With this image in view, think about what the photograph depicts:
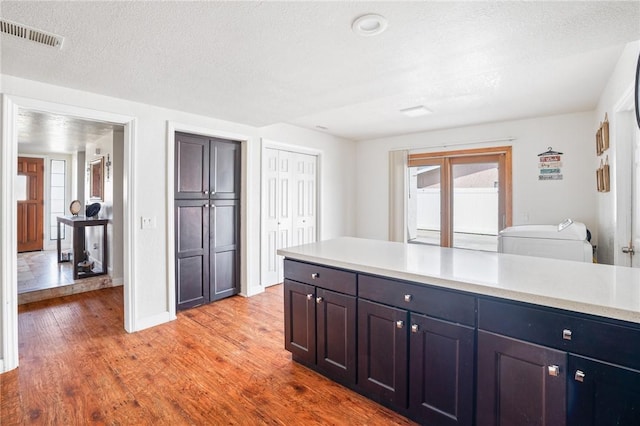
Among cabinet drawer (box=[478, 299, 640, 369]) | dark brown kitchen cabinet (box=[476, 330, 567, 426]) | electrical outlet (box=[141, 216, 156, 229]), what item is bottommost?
dark brown kitchen cabinet (box=[476, 330, 567, 426])

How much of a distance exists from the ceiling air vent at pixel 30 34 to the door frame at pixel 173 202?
4.85ft

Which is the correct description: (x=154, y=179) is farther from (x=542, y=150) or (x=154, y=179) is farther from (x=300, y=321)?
A: (x=542, y=150)

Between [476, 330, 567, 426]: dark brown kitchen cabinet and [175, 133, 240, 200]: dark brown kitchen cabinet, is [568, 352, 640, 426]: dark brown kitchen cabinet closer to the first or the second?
[476, 330, 567, 426]: dark brown kitchen cabinet

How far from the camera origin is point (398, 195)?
5.59 metres

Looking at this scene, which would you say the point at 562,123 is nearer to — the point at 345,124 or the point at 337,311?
the point at 345,124

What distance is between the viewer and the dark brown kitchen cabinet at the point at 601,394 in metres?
1.21

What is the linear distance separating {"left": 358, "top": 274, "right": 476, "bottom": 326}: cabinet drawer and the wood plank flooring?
0.72 metres

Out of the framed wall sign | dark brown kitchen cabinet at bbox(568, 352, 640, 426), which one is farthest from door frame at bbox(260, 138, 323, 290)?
dark brown kitchen cabinet at bbox(568, 352, 640, 426)

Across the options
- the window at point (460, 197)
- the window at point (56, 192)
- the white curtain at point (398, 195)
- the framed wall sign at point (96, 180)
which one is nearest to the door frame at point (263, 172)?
the white curtain at point (398, 195)

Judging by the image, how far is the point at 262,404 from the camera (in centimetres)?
204

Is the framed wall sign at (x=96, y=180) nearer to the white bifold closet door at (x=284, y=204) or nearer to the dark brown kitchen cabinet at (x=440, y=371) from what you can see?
the white bifold closet door at (x=284, y=204)

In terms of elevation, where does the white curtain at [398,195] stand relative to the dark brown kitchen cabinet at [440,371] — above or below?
above

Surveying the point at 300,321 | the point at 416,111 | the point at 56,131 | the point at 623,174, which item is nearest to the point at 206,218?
the point at 300,321

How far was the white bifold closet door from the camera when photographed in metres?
4.58
